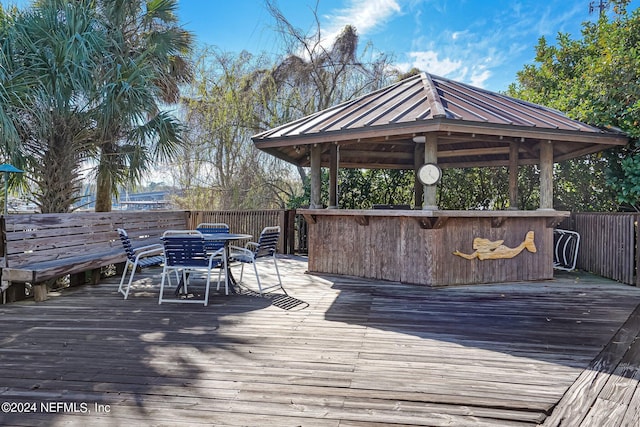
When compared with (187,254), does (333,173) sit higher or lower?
higher

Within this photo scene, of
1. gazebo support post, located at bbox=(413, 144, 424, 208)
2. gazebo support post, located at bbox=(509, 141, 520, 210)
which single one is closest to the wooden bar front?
gazebo support post, located at bbox=(509, 141, 520, 210)

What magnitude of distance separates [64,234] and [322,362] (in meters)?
4.43

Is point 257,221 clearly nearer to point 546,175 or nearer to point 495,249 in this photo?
point 495,249

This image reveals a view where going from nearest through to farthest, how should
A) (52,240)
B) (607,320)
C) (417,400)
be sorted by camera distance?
(417,400) → (607,320) → (52,240)

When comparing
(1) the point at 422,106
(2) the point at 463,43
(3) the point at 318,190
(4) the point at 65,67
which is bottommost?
(3) the point at 318,190

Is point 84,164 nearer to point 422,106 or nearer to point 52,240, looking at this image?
point 52,240

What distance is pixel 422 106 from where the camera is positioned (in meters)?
5.00

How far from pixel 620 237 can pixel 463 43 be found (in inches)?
406

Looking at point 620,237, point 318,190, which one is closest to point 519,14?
point 620,237

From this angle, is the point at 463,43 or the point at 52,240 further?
the point at 463,43

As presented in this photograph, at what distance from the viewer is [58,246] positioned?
504cm

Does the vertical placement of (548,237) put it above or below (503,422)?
above

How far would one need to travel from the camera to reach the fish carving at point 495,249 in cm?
531

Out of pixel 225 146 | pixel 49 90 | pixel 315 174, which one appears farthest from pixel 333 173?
pixel 225 146
